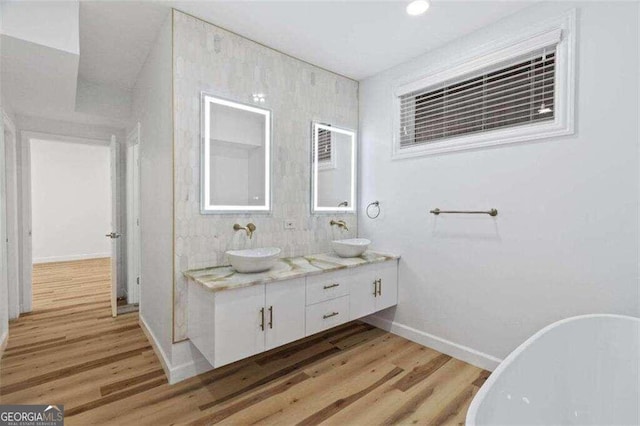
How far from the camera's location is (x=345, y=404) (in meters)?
1.94

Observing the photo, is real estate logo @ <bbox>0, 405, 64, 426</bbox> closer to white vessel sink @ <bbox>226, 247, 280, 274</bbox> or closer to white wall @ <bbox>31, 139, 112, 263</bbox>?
white vessel sink @ <bbox>226, 247, 280, 274</bbox>

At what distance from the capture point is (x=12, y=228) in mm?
3125

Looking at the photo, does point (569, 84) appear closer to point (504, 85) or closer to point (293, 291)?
point (504, 85)

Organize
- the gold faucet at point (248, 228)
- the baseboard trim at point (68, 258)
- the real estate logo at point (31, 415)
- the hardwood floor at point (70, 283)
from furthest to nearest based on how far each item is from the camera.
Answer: the baseboard trim at point (68, 258) < the hardwood floor at point (70, 283) < the gold faucet at point (248, 228) < the real estate logo at point (31, 415)

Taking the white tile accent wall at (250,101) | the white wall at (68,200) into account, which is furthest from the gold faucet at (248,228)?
the white wall at (68,200)

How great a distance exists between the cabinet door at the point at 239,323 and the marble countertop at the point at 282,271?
55 millimetres

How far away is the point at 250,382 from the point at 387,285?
1.43 metres

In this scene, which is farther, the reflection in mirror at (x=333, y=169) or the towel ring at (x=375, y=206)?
the towel ring at (x=375, y=206)

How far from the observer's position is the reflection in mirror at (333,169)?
301 centimetres

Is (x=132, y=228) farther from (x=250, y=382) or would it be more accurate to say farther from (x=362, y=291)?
(x=362, y=291)

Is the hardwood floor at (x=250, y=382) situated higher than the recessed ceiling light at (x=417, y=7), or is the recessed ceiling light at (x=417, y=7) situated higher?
the recessed ceiling light at (x=417, y=7)

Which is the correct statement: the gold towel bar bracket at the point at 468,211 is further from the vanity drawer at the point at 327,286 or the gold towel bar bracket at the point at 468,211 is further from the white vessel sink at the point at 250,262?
the white vessel sink at the point at 250,262

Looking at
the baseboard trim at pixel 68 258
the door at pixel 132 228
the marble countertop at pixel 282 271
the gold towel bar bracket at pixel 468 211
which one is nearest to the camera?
the marble countertop at pixel 282 271

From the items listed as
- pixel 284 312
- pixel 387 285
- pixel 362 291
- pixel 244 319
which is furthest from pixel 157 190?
pixel 387 285
